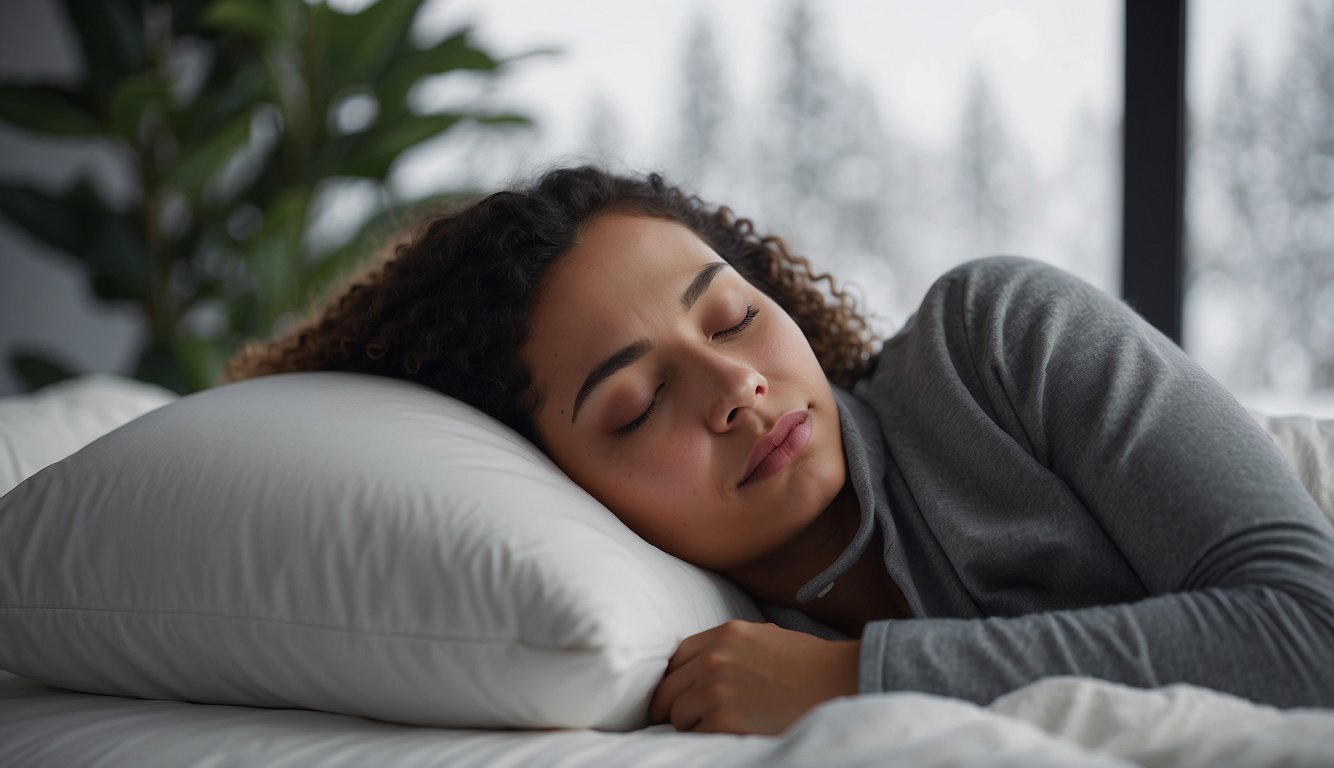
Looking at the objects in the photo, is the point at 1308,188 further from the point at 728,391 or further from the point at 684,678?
the point at 684,678

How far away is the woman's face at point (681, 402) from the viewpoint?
896mm

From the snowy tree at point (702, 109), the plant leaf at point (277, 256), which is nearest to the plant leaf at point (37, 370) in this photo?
the plant leaf at point (277, 256)

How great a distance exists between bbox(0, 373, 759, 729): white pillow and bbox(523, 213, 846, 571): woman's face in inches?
2.3

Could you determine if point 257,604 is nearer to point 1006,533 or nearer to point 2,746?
point 2,746

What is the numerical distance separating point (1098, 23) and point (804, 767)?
2.34m

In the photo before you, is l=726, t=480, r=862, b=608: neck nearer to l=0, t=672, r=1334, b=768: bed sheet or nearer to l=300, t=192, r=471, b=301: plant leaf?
l=0, t=672, r=1334, b=768: bed sheet

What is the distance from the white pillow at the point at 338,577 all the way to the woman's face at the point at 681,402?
57 mm

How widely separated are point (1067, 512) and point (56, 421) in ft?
3.74

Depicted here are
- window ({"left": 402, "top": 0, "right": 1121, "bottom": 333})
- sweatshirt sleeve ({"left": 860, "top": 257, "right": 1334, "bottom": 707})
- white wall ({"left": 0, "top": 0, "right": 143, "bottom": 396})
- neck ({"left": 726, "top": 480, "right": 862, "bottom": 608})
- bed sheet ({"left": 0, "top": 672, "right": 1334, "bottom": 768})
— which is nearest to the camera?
bed sheet ({"left": 0, "top": 672, "right": 1334, "bottom": 768})

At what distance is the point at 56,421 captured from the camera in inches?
51.1

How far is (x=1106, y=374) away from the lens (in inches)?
32.8

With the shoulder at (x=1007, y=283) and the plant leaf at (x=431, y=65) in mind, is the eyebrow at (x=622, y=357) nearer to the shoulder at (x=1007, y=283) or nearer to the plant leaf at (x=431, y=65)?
the shoulder at (x=1007, y=283)

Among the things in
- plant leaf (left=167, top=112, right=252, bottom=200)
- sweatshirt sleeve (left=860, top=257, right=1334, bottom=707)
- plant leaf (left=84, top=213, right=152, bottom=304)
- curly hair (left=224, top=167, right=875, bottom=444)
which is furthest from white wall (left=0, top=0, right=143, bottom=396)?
sweatshirt sleeve (left=860, top=257, right=1334, bottom=707)

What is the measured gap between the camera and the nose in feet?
2.89
